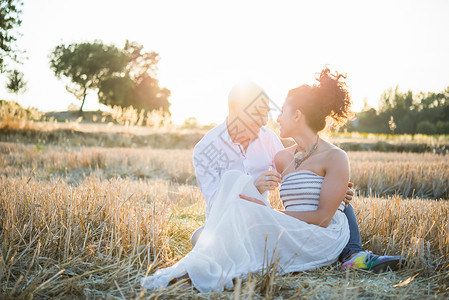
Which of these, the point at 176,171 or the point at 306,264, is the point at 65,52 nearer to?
the point at 176,171

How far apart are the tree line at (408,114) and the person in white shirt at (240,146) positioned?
44510 mm

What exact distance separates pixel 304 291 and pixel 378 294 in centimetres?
46

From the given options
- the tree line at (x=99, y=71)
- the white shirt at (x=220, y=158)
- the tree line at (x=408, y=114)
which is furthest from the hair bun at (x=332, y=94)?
the tree line at (x=408, y=114)

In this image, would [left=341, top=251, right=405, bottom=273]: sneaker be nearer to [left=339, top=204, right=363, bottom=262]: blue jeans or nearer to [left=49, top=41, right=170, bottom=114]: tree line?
[left=339, top=204, right=363, bottom=262]: blue jeans

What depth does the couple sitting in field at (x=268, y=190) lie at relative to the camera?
215cm

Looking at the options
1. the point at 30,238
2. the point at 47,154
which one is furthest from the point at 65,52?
the point at 30,238

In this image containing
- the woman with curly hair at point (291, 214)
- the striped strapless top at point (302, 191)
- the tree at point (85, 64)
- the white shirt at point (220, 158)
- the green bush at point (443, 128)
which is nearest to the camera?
the woman with curly hair at point (291, 214)

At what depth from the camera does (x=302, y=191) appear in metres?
2.62

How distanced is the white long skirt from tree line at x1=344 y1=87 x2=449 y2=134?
4522 centimetres

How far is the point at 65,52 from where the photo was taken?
36.6m

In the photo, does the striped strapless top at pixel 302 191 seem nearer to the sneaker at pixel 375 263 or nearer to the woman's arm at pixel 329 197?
the woman's arm at pixel 329 197

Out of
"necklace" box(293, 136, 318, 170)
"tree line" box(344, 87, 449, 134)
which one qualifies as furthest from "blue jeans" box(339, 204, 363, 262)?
"tree line" box(344, 87, 449, 134)

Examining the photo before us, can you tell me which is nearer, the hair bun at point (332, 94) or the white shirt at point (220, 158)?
the hair bun at point (332, 94)

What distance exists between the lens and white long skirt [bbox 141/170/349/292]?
2039mm
